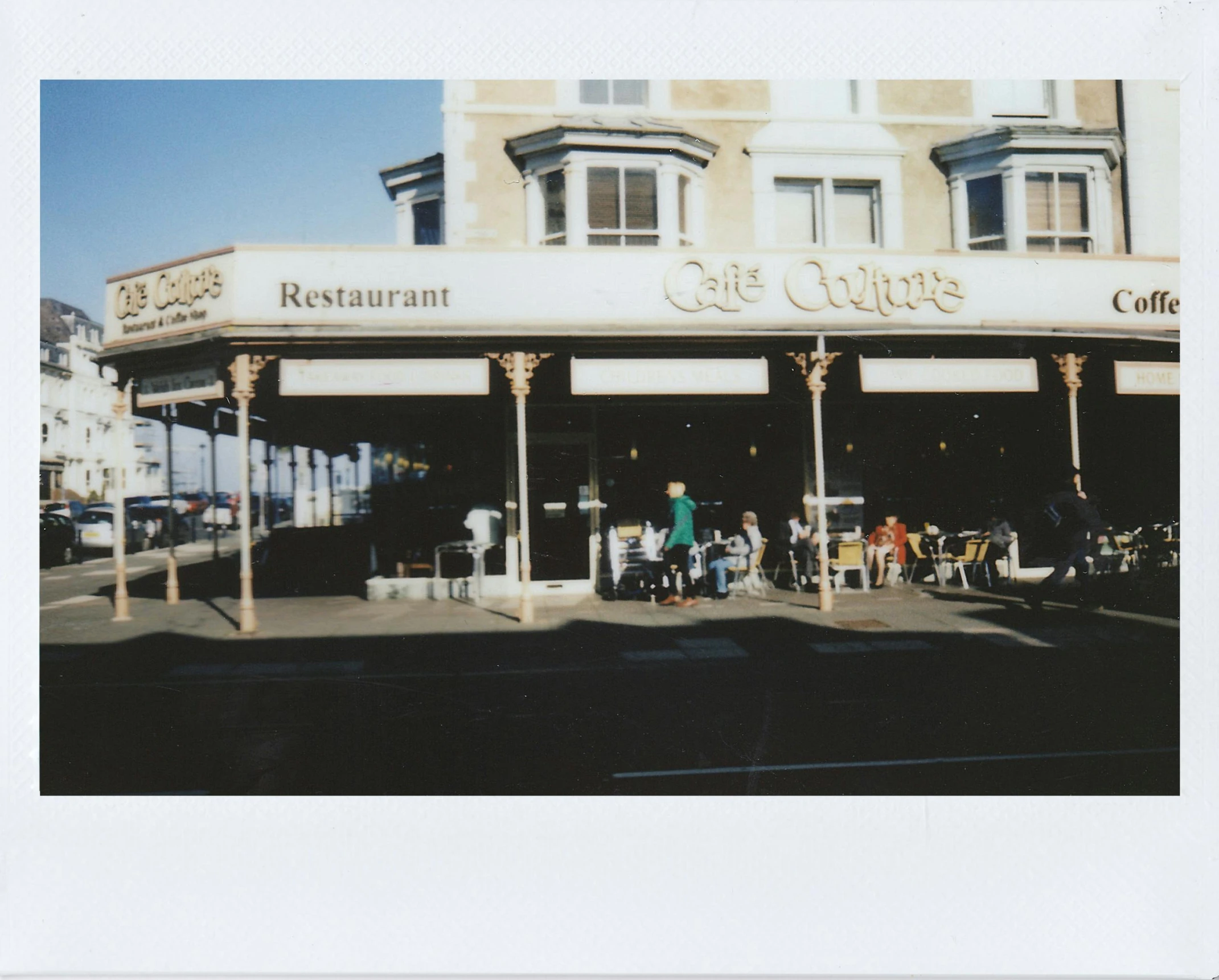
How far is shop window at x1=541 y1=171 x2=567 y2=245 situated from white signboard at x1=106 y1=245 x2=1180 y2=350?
1.92 meters

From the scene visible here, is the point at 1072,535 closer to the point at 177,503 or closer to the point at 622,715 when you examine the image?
the point at 622,715

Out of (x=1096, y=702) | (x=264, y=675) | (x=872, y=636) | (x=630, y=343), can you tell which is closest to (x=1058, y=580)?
(x=872, y=636)

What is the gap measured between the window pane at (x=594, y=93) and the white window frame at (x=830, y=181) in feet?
7.56

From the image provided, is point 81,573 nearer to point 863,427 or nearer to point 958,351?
point 958,351

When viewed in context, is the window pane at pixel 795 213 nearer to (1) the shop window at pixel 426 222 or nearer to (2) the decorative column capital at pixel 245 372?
(1) the shop window at pixel 426 222

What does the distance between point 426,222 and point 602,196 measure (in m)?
2.80

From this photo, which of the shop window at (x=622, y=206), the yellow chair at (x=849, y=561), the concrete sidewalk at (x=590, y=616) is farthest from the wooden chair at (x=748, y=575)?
the shop window at (x=622, y=206)

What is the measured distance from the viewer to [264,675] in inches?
269

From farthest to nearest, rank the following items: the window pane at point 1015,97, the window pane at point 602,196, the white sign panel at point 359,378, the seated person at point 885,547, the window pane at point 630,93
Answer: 1. the seated person at point 885,547
2. the window pane at point 602,196
3. the window pane at point 630,93
4. the white sign panel at point 359,378
5. the window pane at point 1015,97

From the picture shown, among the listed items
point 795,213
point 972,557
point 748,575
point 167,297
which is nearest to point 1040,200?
point 795,213

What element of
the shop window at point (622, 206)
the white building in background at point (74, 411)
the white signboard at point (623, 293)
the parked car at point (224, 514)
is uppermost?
the shop window at point (622, 206)

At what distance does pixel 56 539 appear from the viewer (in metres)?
6.54

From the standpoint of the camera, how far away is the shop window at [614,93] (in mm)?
9891

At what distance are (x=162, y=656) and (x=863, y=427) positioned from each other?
9881 millimetres
